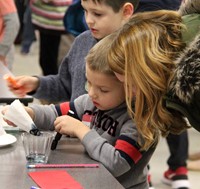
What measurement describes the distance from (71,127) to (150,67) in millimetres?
349

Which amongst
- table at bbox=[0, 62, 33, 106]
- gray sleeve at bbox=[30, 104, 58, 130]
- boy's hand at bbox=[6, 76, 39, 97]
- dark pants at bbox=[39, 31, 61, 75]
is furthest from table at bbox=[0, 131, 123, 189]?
dark pants at bbox=[39, 31, 61, 75]

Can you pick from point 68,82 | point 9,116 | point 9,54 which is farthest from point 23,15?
point 9,116

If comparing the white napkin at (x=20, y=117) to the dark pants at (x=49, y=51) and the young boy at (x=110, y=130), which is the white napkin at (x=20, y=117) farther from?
the dark pants at (x=49, y=51)

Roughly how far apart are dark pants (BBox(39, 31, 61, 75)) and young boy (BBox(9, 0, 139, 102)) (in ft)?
7.76

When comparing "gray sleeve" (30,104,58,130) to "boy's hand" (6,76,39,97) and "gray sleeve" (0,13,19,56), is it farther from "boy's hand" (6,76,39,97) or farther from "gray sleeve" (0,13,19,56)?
"gray sleeve" (0,13,19,56)

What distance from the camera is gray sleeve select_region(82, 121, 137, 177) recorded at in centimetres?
172

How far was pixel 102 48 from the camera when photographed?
186cm

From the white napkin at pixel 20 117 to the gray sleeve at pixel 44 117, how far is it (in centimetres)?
8

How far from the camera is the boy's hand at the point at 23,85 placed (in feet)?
7.57

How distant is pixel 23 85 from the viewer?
2.33 metres

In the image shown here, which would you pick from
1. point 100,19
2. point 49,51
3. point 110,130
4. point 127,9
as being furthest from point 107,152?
point 49,51

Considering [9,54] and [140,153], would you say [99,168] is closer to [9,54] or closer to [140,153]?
[140,153]

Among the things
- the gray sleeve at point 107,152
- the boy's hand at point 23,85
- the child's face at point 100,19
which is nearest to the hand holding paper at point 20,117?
the gray sleeve at point 107,152

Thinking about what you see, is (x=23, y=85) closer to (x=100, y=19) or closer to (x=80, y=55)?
(x=80, y=55)
